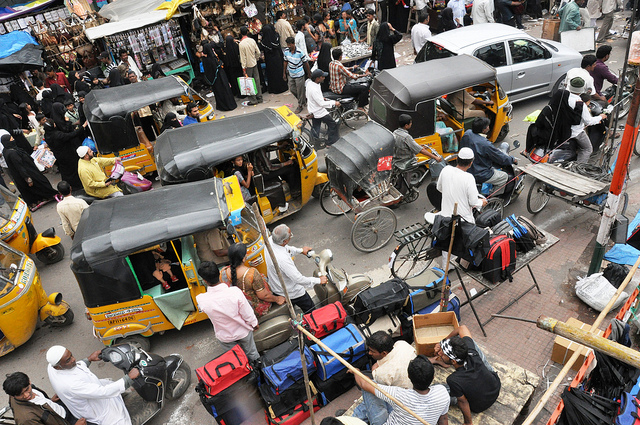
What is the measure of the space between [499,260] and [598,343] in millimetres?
2515

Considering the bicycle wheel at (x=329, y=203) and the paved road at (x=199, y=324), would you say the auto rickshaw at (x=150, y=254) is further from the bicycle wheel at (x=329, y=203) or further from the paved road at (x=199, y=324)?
the bicycle wheel at (x=329, y=203)

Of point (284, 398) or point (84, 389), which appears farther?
point (284, 398)

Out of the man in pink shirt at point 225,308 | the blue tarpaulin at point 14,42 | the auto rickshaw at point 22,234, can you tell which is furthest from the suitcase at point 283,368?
the blue tarpaulin at point 14,42

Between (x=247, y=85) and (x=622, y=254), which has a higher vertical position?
(x=247, y=85)

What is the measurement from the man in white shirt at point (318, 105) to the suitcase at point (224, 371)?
6.11m

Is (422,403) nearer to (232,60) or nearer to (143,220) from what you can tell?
(143,220)

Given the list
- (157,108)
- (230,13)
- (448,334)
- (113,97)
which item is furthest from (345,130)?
(448,334)

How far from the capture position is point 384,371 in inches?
167

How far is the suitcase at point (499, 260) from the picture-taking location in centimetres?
546

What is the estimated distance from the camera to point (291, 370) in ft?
16.1

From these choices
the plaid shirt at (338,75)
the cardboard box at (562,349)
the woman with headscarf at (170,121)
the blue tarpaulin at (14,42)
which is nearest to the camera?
the cardboard box at (562,349)

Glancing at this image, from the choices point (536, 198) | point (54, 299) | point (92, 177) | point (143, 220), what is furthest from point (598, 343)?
point (92, 177)

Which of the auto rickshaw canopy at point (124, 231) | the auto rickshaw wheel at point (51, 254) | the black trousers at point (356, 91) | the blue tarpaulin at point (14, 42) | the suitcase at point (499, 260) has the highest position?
the blue tarpaulin at point (14, 42)

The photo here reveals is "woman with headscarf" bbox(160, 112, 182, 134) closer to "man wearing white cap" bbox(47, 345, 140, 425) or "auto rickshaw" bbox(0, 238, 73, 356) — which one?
"auto rickshaw" bbox(0, 238, 73, 356)
